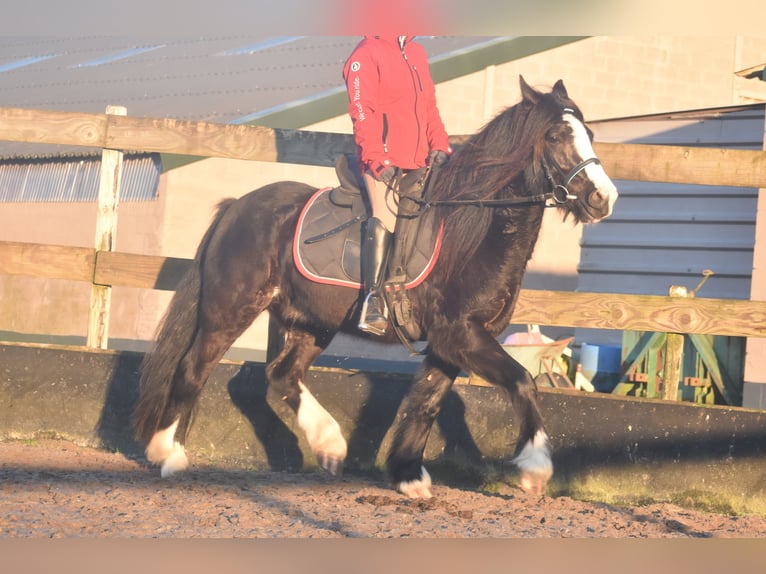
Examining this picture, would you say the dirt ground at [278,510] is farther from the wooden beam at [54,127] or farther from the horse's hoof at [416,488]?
the wooden beam at [54,127]

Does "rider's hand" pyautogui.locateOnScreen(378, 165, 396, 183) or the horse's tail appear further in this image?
the horse's tail

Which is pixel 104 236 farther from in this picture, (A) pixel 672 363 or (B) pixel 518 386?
(A) pixel 672 363

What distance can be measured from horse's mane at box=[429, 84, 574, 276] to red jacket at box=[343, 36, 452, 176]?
10.8 inches

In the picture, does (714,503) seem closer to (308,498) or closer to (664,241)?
(308,498)

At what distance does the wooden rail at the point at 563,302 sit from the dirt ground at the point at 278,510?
989 mm

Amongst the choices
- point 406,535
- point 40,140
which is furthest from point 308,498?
point 40,140

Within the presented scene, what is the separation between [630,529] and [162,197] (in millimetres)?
11477

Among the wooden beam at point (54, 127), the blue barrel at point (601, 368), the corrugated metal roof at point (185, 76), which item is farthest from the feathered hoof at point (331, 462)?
the corrugated metal roof at point (185, 76)

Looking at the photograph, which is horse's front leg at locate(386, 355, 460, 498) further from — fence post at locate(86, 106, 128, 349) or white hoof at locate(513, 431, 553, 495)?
fence post at locate(86, 106, 128, 349)

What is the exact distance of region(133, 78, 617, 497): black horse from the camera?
4.45m

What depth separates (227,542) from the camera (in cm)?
83

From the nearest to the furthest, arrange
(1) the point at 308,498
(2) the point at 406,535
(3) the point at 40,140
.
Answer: (2) the point at 406,535 < (1) the point at 308,498 < (3) the point at 40,140

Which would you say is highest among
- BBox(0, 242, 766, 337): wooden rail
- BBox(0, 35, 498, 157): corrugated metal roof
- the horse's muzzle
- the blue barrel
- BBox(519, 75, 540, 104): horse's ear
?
BBox(0, 35, 498, 157): corrugated metal roof

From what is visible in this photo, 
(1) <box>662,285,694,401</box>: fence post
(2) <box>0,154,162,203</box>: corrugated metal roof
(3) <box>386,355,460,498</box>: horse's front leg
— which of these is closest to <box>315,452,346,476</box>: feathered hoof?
(3) <box>386,355,460,498</box>: horse's front leg
